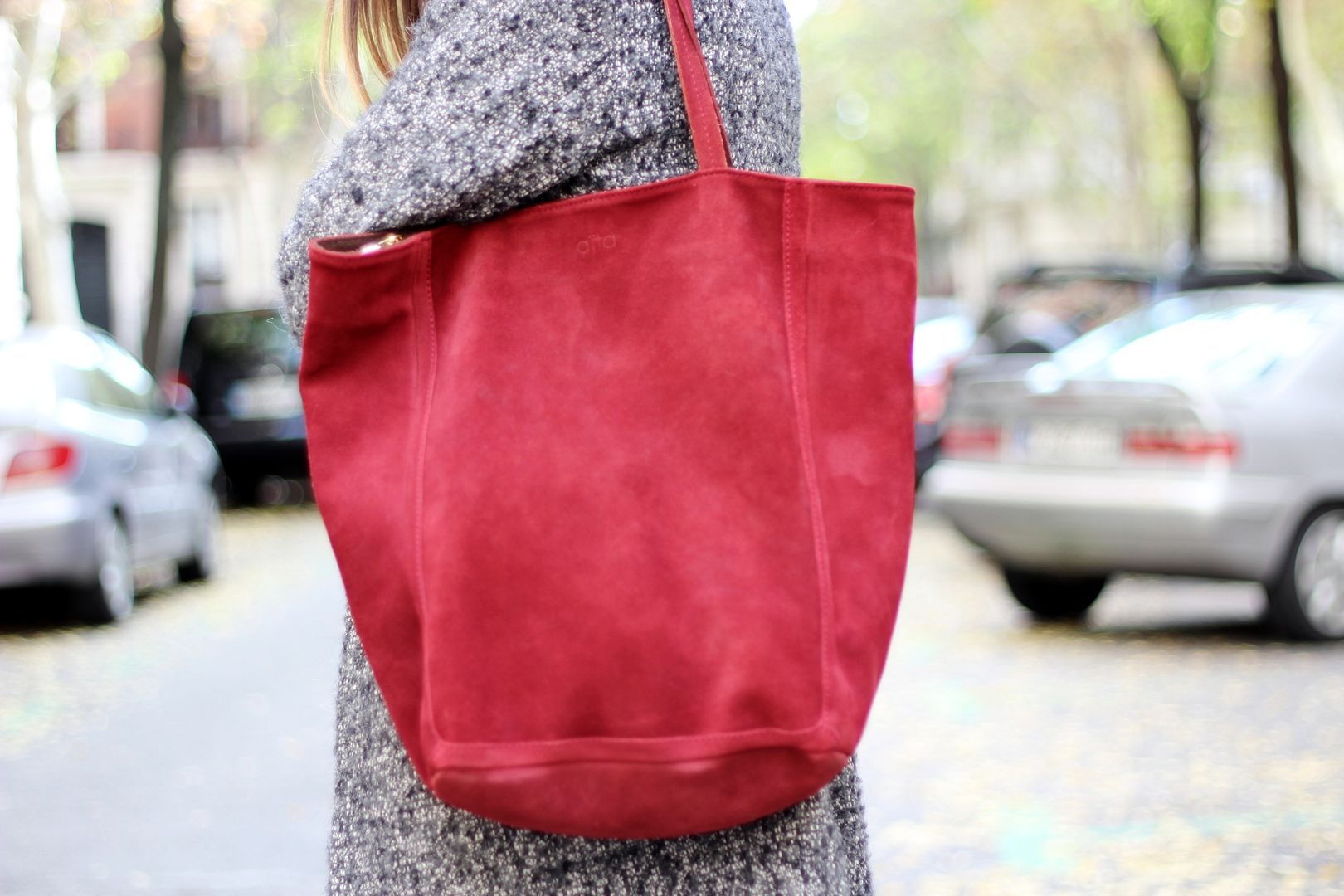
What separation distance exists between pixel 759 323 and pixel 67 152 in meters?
44.2

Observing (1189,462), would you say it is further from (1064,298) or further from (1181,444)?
(1064,298)

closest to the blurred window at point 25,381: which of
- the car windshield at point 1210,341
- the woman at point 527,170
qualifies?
the car windshield at point 1210,341

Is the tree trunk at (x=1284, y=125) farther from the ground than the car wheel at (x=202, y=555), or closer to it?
farther from the ground

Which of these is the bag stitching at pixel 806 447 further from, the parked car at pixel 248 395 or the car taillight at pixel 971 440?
the parked car at pixel 248 395

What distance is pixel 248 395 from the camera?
55.1 ft

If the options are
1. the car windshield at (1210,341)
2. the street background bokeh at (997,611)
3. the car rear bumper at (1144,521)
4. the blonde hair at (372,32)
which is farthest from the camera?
the car windshield at (1210,341)

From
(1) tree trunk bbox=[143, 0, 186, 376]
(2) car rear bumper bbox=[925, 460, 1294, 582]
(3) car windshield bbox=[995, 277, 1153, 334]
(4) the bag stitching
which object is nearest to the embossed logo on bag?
(4) the bag stitching

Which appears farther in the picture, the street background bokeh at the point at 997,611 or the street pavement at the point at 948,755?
the street background bokeh at the point at 997,611

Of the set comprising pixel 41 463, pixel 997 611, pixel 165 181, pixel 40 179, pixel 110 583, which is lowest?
pixel 40 179

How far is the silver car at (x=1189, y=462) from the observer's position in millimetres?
7613

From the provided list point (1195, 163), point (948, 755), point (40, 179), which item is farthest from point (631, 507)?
A: point (40, 179)

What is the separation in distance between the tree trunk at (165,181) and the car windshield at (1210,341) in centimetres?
1046

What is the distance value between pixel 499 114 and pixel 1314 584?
690 centimetres

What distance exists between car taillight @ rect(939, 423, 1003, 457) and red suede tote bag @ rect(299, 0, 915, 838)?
7084mm
